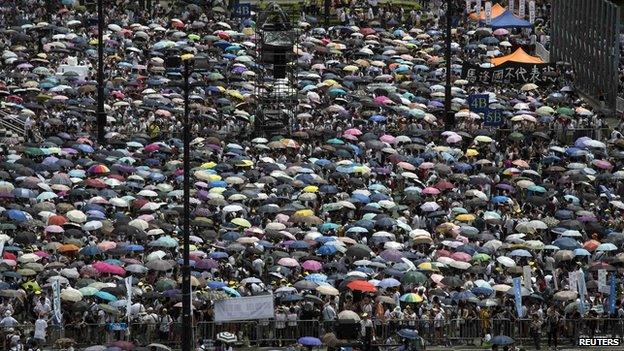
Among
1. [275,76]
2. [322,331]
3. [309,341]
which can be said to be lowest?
[322,331]

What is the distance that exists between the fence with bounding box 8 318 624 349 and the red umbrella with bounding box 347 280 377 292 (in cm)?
137

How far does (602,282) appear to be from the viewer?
5412 cm

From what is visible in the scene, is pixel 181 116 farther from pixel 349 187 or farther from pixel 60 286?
pixel 60 286

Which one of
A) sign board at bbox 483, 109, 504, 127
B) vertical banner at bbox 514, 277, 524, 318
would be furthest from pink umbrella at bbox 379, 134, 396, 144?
vertical banner at bbox 514, 277, 524, 318

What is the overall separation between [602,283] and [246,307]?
28.8ft

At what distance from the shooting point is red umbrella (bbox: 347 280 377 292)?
175 ft

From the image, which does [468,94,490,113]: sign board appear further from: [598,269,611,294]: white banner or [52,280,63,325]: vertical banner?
[52,280,63,325]: vertical banner

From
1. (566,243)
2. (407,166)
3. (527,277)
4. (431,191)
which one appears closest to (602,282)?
(527,277)

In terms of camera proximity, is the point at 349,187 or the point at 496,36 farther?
the point at 496,36

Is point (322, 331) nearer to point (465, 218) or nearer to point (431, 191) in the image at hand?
point (465, 218)

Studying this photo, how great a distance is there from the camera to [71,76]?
7738 cm

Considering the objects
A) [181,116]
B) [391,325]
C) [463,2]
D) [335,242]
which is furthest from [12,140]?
[463,2]

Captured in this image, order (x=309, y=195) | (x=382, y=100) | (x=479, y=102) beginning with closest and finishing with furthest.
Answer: (x=309, y=195), (x=479, y=102), (x=382, y=100)

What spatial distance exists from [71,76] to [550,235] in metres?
22.8
